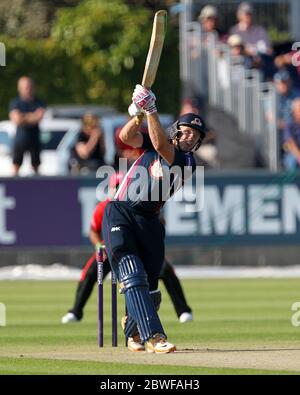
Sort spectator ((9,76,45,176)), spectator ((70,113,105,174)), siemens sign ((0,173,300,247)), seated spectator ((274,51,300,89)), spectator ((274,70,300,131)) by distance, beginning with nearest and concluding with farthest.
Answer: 1. siemens sign ((0,173,300,247))
2. spectator ((9,76,45,176))
3. spectator ((274,70,300,131))
4. spectator ((70,113,105,174))
5. seated spectator ((274,51,300,89))

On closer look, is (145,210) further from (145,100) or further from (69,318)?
(69,318)

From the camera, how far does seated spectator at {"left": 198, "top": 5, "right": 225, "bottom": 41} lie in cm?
2731

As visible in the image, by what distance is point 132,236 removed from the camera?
12.2 metres

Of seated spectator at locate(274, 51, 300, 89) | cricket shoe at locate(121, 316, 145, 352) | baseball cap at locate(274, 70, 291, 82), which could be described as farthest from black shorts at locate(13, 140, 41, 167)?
cricket shoe at locate(121, 316, 145, 352)

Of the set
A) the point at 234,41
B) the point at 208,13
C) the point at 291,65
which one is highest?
the point at 208,13

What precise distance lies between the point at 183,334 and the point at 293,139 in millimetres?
9944

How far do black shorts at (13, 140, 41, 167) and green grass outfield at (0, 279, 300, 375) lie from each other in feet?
10.5

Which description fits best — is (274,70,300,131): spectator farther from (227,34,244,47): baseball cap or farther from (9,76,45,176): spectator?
(9,76,45,176): spectator

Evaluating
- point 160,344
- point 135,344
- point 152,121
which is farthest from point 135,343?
point 152,121

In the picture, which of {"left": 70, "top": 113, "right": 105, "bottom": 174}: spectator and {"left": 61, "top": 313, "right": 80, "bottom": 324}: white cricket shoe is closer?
{"left": 61, "top": 313, "right": 80, "bottom": 324}: white cricket shoe

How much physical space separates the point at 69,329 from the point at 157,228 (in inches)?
131

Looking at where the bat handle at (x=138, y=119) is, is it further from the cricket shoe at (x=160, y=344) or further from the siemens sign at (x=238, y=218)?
the siemens sign at (x=238, y=218)
